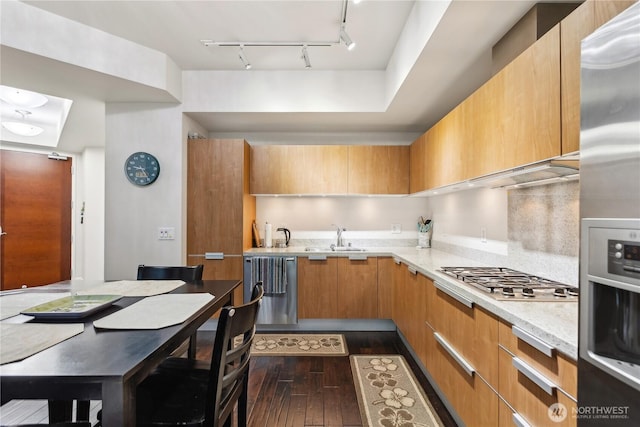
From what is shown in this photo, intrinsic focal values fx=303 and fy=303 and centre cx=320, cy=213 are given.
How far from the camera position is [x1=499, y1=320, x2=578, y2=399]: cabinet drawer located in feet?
3.09

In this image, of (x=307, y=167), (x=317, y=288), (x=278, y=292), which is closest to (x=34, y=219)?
(x=278, y=292)

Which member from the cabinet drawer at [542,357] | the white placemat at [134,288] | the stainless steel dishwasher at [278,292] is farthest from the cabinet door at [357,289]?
the cabinet drawer at [542,357]

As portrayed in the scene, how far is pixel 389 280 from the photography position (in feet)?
11.0

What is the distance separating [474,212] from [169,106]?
127 inches

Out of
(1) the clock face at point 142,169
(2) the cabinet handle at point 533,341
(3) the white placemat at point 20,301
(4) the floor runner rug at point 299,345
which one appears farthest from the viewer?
(1) the clock face at point 142,169

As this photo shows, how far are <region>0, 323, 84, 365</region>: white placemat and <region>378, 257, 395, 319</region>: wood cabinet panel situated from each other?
2.72 metres

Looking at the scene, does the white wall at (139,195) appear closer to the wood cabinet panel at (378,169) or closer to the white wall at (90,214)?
the wood cabinet panel at (378,169)

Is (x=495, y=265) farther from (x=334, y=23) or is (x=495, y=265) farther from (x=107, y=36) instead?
(x=107, y=36)

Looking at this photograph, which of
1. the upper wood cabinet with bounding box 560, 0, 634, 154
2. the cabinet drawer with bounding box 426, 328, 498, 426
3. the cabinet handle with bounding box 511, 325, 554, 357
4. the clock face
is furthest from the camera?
the clock face

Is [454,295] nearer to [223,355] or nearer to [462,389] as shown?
[462,389]

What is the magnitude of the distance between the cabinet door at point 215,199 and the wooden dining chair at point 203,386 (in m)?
1.93

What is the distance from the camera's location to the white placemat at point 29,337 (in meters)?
0.90

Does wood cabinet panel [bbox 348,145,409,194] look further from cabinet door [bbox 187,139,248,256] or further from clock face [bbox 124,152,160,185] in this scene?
clock face [bbox 124,152,160,185]

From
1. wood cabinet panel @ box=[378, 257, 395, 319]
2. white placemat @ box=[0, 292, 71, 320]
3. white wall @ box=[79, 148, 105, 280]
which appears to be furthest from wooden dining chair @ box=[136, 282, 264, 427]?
white wall @ box=[79, 148, 105, 280]
